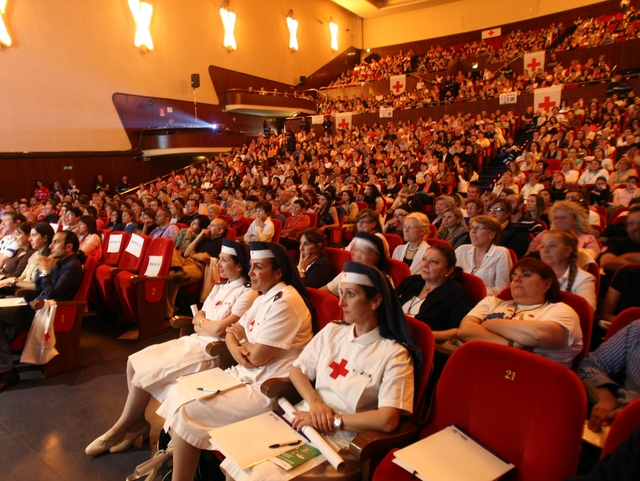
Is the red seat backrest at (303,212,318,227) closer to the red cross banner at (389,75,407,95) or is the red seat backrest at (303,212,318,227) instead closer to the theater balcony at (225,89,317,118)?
the theater balcony at (225,89,317,118)

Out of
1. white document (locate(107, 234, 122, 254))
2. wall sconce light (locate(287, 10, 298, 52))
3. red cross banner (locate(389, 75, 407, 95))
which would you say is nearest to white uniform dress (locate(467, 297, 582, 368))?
white document (locate(107, 234, 122, 254))

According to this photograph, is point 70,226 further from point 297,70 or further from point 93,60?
point 297,70

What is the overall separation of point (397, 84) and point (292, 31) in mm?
5802

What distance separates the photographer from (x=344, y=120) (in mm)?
13680

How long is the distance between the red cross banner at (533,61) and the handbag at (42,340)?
48.1 feet

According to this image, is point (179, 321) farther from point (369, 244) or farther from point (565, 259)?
point (565, 259)

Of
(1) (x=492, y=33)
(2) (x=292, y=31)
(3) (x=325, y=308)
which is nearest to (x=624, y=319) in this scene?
(3) (x=325, y=308)

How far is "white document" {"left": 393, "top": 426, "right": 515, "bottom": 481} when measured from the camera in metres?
1.21

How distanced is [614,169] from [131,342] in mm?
7186

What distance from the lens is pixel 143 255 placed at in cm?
420

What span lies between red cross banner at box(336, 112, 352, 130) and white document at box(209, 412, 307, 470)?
1271 cm

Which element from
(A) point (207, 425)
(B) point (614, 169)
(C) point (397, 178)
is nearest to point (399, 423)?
(A) point (207, 425)

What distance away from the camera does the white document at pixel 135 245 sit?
4.27 meters

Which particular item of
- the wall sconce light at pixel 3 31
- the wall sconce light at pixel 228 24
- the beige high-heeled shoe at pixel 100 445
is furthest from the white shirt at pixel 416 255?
the wall sconce light at pixel 228 24
